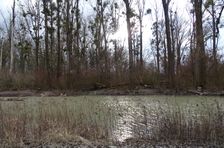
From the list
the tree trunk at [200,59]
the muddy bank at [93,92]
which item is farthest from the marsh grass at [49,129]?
the tree trunk at [200,59]

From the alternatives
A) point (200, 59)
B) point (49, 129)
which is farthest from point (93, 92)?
point (49, 129)

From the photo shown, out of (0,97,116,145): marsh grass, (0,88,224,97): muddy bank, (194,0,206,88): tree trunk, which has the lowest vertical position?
(0,97,116,145): marsh grass

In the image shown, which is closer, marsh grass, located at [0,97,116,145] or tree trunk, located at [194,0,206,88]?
marsh grass, located at [0,97,116,145]

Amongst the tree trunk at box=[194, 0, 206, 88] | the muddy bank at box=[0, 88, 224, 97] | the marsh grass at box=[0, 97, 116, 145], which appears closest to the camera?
the marsh grass at box=[0, 97, 116, 145]

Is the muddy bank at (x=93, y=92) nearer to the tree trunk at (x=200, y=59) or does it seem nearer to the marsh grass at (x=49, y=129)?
the tree trunk at (x=200, y=59)

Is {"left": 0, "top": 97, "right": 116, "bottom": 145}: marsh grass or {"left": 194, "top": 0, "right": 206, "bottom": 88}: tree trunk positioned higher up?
{"left": 194, "top": 0, "right": 206, "bottom": 88}: tree trunk

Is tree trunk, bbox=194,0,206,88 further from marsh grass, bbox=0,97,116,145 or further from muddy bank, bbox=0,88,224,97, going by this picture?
marsh grass, bbox=0,97,116,145

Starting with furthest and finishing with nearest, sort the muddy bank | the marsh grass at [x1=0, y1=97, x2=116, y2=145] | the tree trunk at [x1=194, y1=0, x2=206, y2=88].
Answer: the muddy bank → the tree trunk at [x1=194, y1=0, x2=206, y2=88] → the marsh grass at [x1=0, y1=97, x2=116, y2=145]

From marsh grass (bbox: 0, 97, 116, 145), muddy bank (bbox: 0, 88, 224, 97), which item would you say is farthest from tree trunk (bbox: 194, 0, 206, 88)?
marsh grass (bbox: 0, 97, 116, 145)

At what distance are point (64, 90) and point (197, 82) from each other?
9855mm

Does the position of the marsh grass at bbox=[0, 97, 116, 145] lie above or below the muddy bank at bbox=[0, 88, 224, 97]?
below

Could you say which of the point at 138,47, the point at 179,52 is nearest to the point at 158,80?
the point at 179,52

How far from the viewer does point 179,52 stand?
37.3 m

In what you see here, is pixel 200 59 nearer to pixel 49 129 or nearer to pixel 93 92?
pixel 93 92
